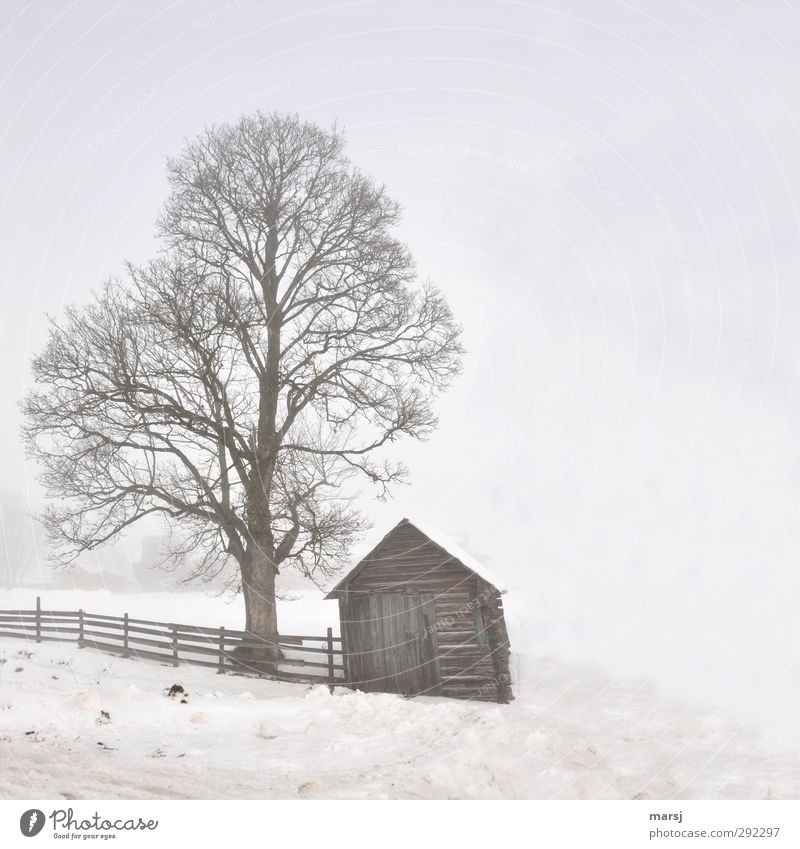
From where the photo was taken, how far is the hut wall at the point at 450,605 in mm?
13422

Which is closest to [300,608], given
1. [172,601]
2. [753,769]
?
[172,601]

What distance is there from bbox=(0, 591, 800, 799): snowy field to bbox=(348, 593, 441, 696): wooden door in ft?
2.78

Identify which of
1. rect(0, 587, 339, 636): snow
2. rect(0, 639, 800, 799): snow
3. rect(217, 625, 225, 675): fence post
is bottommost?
rect(0, 639, 800, 799): snow

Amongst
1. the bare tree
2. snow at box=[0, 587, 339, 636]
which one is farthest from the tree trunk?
snow at box=[0, 587, 339, 636]

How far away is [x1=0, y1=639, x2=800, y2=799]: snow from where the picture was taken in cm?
672

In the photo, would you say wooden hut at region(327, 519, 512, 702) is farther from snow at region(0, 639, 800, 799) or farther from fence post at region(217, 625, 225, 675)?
fence post at region(217, 625, 225, 675)

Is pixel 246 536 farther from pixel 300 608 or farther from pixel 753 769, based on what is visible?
pixel 300 608

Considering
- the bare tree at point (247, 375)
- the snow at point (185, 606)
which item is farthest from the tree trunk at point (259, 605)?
the snow at point (185, 606)

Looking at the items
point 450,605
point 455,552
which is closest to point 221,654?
point 450,605

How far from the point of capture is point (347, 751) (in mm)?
8078

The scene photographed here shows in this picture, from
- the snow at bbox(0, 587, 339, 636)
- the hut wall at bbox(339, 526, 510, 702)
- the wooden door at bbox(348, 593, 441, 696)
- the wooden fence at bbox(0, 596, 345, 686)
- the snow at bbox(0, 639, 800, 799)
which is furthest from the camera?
the snow at bbox(0, 587, 339, 636)

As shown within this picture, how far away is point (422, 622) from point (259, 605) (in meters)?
4.12
